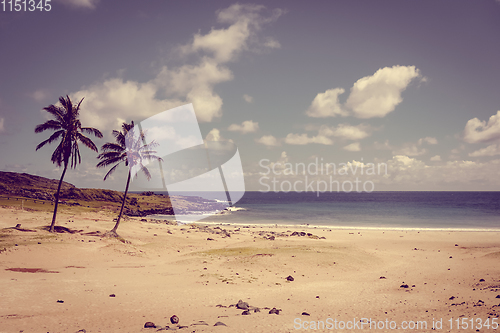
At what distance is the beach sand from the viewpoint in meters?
8.59

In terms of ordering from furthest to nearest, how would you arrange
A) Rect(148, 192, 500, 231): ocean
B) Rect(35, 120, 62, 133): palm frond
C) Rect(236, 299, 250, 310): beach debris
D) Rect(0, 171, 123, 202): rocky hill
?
1. Rect(0, 171, 123, 202): rocky hill
2. Rect(148, 192, 500, 231): ocean
3. Rect(35, 120, 62, 133): palm frond
4. Rect(236, 299, 250, 310): beach debris

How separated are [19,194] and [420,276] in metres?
84.2

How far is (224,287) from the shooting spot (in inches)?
523

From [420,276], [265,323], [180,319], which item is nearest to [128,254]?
[180,319]

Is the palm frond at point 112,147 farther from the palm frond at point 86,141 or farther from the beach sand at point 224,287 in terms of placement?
the beach sand at point 224,287

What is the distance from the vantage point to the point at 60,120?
79.8 ft

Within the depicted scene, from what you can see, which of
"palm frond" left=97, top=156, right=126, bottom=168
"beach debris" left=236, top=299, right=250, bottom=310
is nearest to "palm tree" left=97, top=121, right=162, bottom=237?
"palm frond" left=97, top=156, right=126, bottom=168

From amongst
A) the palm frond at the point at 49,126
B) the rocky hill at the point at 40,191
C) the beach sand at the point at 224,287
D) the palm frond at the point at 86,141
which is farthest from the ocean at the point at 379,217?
the palm frond at the point at 49,126

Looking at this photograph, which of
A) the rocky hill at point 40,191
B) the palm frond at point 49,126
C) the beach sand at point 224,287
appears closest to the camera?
the beach sand at point 224,287

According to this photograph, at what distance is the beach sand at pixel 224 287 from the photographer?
8586 mm

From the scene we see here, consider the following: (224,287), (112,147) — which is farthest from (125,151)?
(224,287)

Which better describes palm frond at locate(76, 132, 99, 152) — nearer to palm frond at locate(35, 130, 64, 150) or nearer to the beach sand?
palm frond at locate(35, 130, 64, 150)

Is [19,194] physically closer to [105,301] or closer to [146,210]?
[146,210]

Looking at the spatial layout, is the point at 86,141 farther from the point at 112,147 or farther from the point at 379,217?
the point at 379,217
